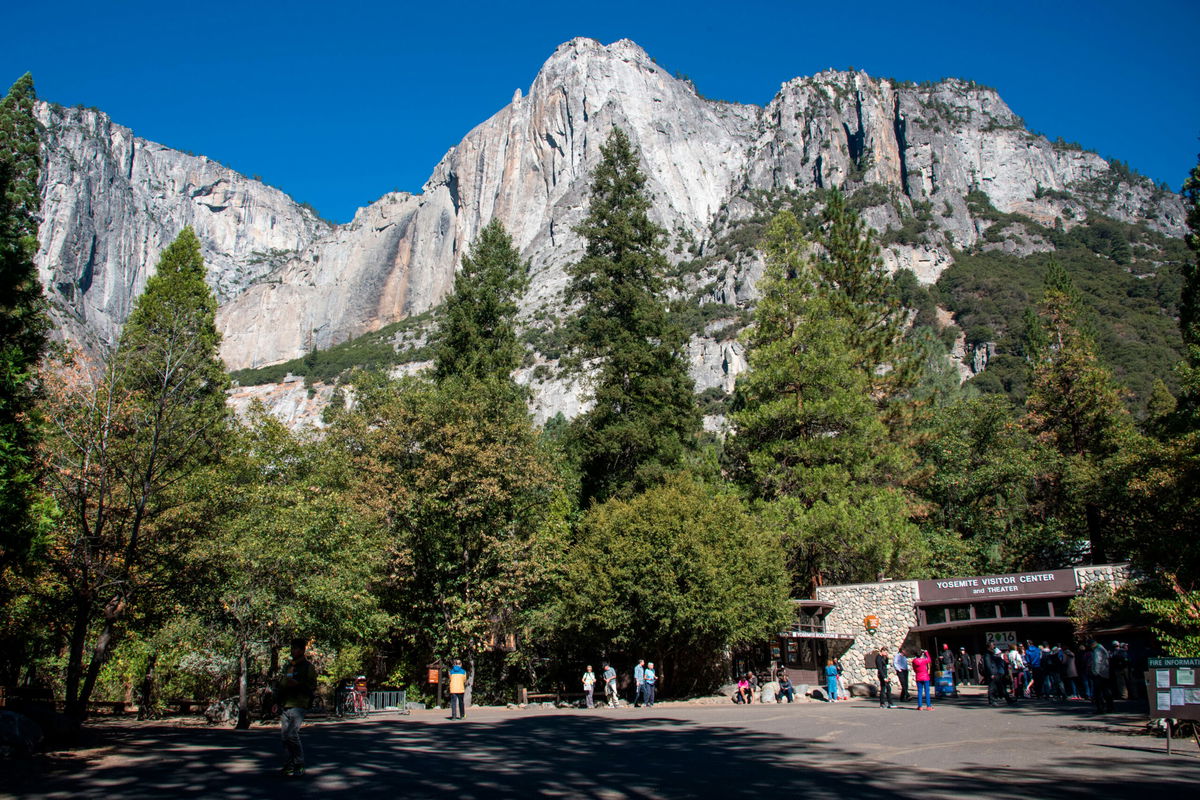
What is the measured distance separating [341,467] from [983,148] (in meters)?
165

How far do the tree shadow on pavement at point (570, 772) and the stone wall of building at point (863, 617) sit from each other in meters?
15.7

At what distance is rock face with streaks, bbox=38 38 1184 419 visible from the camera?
13775cm

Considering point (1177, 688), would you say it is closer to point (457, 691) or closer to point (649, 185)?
point (457, 691)

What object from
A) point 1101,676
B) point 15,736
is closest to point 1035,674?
point 1101,676

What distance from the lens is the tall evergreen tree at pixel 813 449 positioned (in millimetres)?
28906

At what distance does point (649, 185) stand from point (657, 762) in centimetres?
12832

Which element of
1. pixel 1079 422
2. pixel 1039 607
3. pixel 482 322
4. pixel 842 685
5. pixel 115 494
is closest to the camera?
pixel 115 494

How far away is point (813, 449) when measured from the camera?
3086cm

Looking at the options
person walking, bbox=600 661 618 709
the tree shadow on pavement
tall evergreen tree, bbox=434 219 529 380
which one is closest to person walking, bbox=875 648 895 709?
person walking, bbox=600 661 618 709

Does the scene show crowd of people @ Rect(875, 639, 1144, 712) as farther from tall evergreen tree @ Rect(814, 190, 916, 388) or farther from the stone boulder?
tall evergreen tree @ Rect(814, 190, 916, 388)

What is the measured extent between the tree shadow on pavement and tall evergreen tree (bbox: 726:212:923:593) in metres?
17.4

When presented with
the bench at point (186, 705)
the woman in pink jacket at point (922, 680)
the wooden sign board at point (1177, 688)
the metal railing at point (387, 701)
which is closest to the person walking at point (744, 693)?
the woman in pink jacket at point (922, 680)

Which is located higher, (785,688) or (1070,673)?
(1070,673)

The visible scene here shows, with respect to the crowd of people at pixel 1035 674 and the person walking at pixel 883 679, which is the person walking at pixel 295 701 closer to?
the crowd of people at pixel 1035 674
